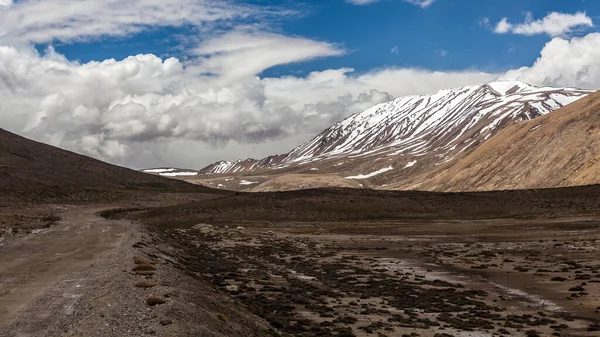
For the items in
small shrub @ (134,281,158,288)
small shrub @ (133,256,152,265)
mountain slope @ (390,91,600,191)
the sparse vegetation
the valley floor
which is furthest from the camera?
mountain slope @ (390,91,600,191)

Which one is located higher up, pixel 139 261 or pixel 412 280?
pixel 139 261

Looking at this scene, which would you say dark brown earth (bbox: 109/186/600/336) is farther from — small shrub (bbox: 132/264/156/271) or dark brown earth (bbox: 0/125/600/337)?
small shrub (bbox: 132/264/156/271)

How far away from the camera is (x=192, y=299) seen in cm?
2098

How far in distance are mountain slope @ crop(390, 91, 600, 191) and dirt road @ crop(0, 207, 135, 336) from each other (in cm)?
12461

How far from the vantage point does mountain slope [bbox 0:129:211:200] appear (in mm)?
130125

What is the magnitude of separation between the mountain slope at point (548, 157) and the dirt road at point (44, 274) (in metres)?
125

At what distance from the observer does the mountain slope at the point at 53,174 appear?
130 meters

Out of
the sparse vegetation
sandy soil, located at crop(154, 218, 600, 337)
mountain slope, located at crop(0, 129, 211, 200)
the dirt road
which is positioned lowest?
sandy soil, located at crop(154, 218, 600, 337)

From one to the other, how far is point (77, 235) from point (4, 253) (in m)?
14.7

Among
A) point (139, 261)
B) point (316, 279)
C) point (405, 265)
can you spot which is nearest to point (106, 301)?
point (139, 261)

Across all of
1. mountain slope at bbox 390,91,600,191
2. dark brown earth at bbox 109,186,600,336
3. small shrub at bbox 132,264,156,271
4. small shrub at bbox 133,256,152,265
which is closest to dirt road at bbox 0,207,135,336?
small shrub at bbox 132,264,156,271

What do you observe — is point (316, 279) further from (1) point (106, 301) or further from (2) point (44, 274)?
(1) point (106, 301)

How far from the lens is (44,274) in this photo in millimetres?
27172

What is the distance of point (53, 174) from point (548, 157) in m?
145
